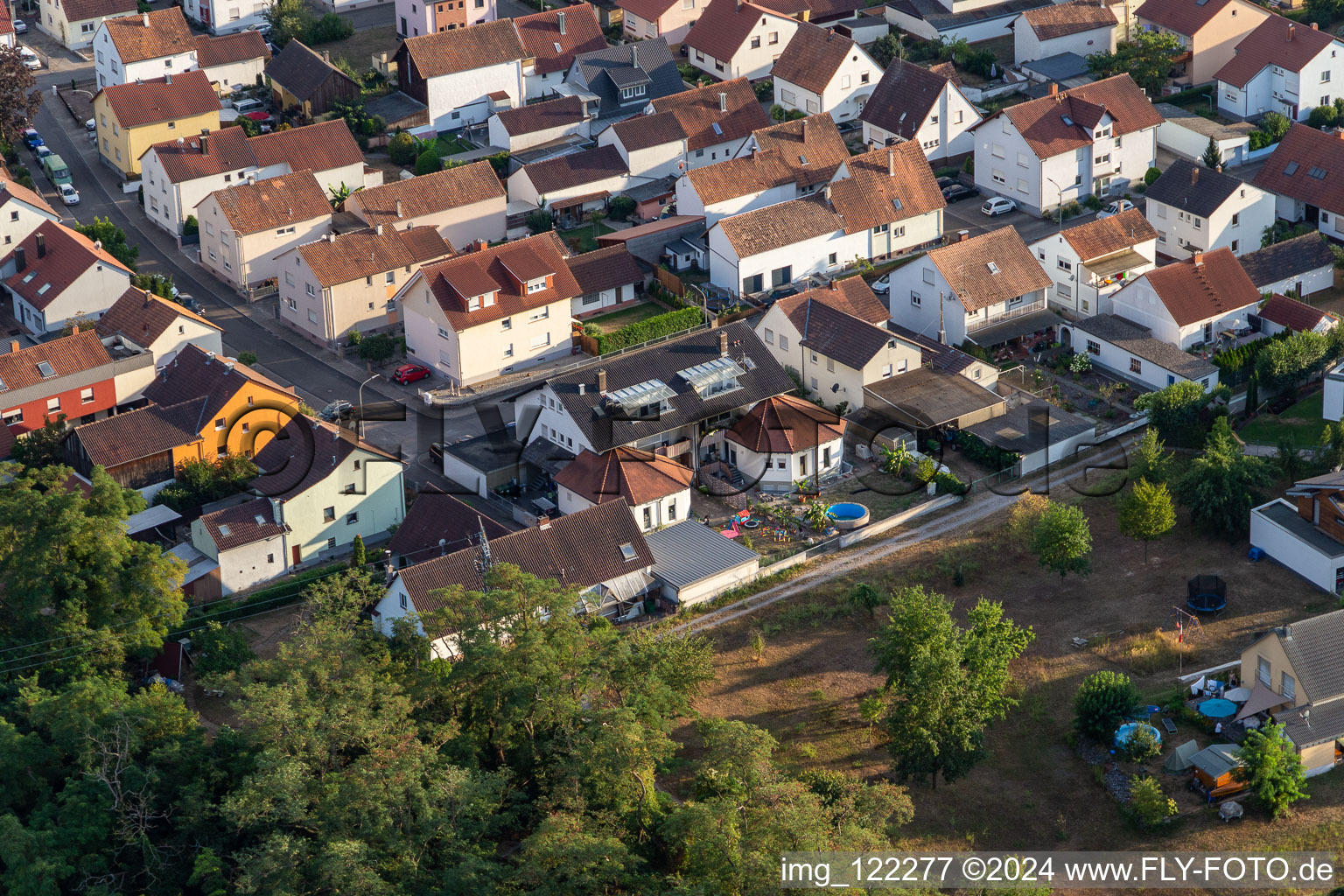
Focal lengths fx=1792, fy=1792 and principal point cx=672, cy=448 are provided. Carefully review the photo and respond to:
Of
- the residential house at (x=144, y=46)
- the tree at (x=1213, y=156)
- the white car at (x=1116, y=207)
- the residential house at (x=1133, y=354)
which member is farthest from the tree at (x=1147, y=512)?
the residential house at (x=144, y=46)

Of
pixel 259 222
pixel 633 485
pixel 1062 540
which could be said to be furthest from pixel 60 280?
pixel 1062 540

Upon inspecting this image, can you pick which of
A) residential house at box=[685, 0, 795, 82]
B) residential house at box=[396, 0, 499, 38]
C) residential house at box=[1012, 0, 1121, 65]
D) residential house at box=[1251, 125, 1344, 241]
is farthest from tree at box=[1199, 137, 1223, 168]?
residential house at box=[396, 0, 499, 38]

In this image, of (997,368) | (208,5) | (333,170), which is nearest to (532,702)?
(997,368)

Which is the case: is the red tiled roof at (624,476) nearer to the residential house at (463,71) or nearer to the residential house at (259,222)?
the residential house at (259,222)

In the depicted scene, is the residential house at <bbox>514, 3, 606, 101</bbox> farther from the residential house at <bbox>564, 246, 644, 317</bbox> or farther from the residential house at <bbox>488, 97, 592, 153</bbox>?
the residential house at <bbox>564, 246, 644, 317</bbox>

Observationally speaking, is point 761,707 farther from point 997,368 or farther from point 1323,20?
point 1323,20
